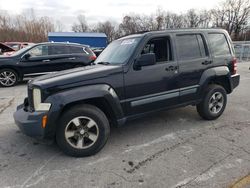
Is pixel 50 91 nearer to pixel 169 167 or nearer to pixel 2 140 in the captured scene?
pixel 2 140

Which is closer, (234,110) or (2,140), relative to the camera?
(2,140)

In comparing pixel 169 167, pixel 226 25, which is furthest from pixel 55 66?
pixel 226 25

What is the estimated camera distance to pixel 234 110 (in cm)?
532

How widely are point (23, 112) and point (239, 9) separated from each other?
226 ft

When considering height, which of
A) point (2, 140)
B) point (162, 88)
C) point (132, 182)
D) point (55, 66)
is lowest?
point (132, 182)

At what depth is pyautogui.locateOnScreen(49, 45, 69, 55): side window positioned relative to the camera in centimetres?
903

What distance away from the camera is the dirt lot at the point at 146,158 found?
2725 millimetres

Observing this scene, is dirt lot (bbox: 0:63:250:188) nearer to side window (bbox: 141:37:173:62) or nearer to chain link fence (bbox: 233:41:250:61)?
side window (bbox: 141:37:173:62)

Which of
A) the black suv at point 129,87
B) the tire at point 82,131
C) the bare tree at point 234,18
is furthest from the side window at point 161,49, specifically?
the bare tree at point 234,18

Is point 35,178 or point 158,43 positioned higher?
point 158,43

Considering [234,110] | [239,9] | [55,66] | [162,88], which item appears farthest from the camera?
[239,9]

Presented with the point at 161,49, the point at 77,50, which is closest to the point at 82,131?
the point at 161,49

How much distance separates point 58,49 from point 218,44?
6.52 meters

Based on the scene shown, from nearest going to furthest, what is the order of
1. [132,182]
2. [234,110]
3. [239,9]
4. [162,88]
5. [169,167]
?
1. [132,182]
2. [169,167]
3. [162,88]
4. [234,110]
5. [239,9]
